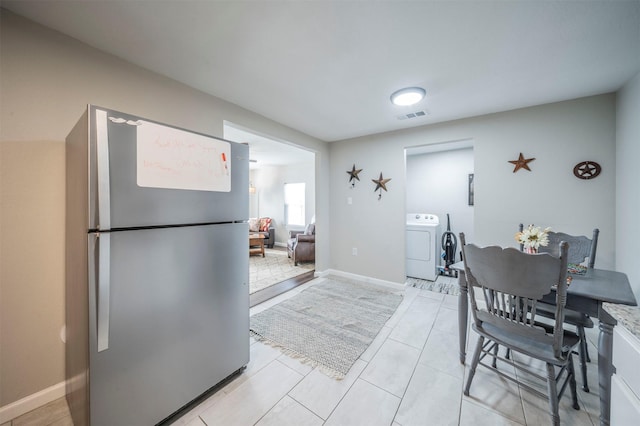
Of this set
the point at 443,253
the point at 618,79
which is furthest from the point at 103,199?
the point at 443,253

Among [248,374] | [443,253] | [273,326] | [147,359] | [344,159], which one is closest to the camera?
[147,359]

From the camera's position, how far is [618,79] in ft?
6.44

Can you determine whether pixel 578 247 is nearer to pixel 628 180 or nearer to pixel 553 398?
pixel 628 180

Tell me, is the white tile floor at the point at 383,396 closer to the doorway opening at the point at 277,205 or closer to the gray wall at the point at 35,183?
the gray wall at the point at 35,183

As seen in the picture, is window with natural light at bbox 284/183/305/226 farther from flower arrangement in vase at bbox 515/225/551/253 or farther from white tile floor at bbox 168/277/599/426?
flower arrangement in vase at bbox 515/225/551/253

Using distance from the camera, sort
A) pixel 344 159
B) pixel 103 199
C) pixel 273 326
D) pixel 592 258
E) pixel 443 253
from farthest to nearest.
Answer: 1. pixel 443 253
2. pixel 344 159
3. pixel 273 326
4. pixel 592 258
5. pixel 103 199

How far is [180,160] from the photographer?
4.35 feet

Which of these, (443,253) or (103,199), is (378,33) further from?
(443,253)

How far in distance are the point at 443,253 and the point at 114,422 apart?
15.2ft

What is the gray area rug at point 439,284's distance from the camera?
333 centimetres

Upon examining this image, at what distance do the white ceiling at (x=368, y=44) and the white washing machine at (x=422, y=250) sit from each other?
209cm

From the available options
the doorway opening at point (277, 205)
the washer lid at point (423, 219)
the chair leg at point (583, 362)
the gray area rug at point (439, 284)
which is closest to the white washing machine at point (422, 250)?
the washer lid at point (423, 219)

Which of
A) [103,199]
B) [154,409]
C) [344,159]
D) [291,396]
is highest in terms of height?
[344,159]

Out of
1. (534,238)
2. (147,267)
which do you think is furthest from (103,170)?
(534,238)
